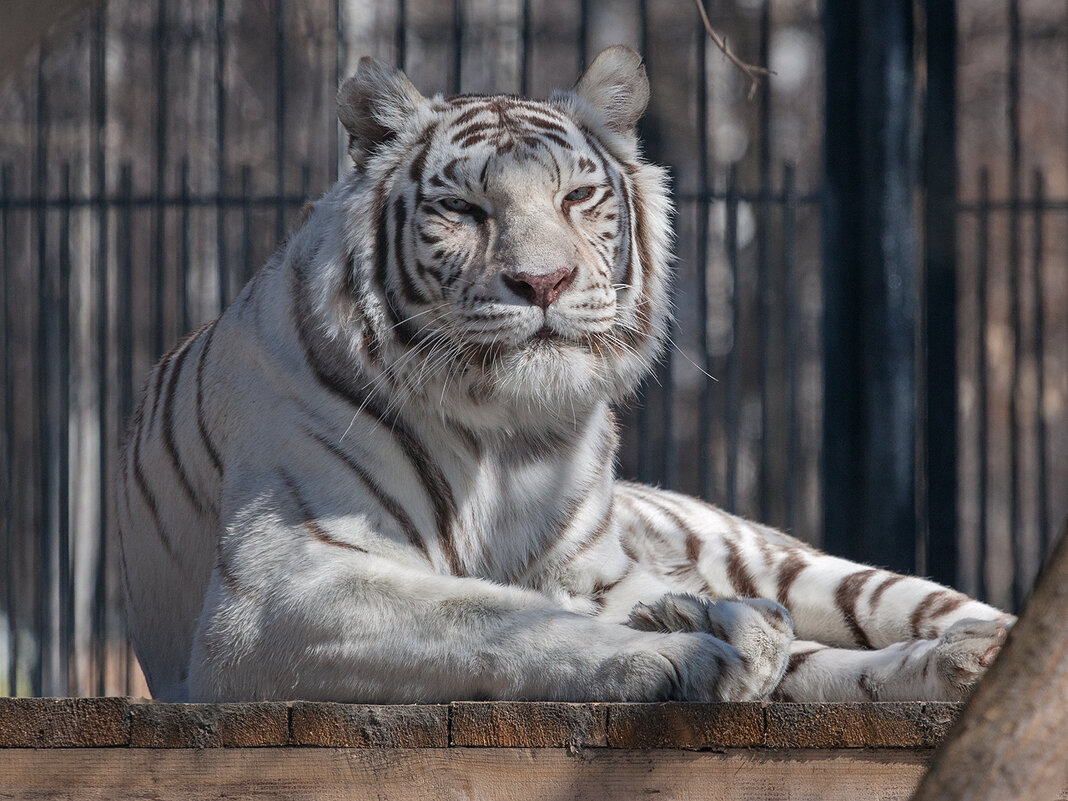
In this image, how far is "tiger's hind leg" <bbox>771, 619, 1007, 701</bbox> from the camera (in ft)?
5.68

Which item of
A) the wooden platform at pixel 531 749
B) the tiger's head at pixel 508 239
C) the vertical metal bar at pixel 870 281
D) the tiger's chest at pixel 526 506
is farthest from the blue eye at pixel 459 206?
the vertical metal bar at pixel 870 281

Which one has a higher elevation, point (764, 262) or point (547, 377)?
point (764, 262)

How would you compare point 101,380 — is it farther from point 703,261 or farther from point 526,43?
point 703,261

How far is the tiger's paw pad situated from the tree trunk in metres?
0.96

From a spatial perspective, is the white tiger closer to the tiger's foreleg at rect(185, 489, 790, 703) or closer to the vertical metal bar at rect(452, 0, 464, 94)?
the tiger's foreleg at rect(185, 489, 790, 703)

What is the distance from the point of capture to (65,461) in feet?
14.6

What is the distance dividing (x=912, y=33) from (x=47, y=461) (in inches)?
130

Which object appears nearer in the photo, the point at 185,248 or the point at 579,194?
the point at 579,194

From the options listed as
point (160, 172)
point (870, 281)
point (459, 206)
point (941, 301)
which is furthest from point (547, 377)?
point (160, 172)

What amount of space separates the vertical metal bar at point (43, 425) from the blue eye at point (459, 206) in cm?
292

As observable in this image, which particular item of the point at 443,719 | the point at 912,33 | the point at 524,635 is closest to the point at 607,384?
the point at 524,635

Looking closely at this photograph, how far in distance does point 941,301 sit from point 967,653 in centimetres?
239

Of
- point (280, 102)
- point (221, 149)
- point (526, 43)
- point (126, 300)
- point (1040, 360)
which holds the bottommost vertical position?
point (1040, 360)

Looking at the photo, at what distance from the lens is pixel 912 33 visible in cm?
375
